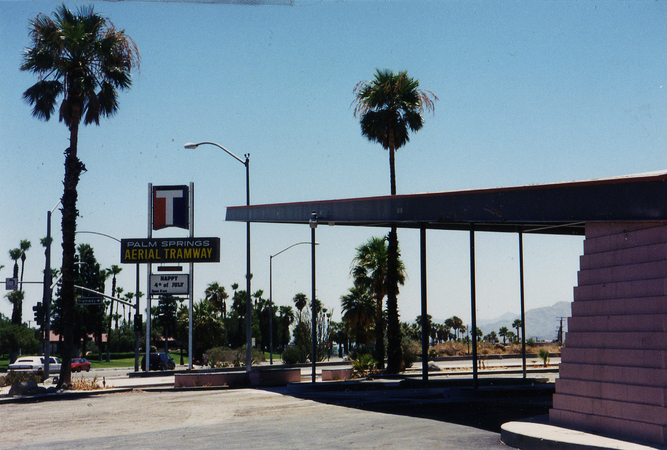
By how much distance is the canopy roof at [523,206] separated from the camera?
1084 cm

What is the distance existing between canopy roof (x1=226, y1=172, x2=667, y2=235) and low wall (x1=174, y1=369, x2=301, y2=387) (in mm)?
7611

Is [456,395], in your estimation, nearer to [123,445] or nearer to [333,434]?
[333,434]

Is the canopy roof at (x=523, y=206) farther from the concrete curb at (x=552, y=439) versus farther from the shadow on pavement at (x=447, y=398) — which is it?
the shadow on pavement at (x=447, y=398)

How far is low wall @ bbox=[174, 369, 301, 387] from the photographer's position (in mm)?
26938

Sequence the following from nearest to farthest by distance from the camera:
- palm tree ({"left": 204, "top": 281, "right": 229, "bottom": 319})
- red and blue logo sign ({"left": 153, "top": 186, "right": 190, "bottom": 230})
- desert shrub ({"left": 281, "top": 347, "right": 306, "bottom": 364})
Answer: red and blue logo sign ({"left": 153, "top": 186, "right": 190, "bottom": 230}) → desert shrub ({"left": 281, "top": 347, "right": 306, "bottom": 364}) → palm tree ({"left": 204, "top": 281, "right": 229, "bottom": 319})

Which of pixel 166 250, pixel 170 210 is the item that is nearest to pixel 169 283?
pixel 166 250

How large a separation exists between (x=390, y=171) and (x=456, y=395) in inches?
685

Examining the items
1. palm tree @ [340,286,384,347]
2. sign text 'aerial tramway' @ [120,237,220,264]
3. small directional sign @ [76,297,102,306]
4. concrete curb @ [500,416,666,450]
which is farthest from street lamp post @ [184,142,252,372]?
palm tree @ [340,286,384,347]

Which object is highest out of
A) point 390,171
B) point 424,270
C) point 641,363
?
point 390,171

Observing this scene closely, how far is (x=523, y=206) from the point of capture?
13.8 m

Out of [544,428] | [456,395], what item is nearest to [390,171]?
[456,395]

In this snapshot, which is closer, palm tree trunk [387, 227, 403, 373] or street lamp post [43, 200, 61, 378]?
street lamp post [43, 200, 61, 378]

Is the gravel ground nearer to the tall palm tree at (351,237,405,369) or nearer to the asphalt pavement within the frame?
the asphalt pavement

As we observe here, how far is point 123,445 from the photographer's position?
1230 centimetres
